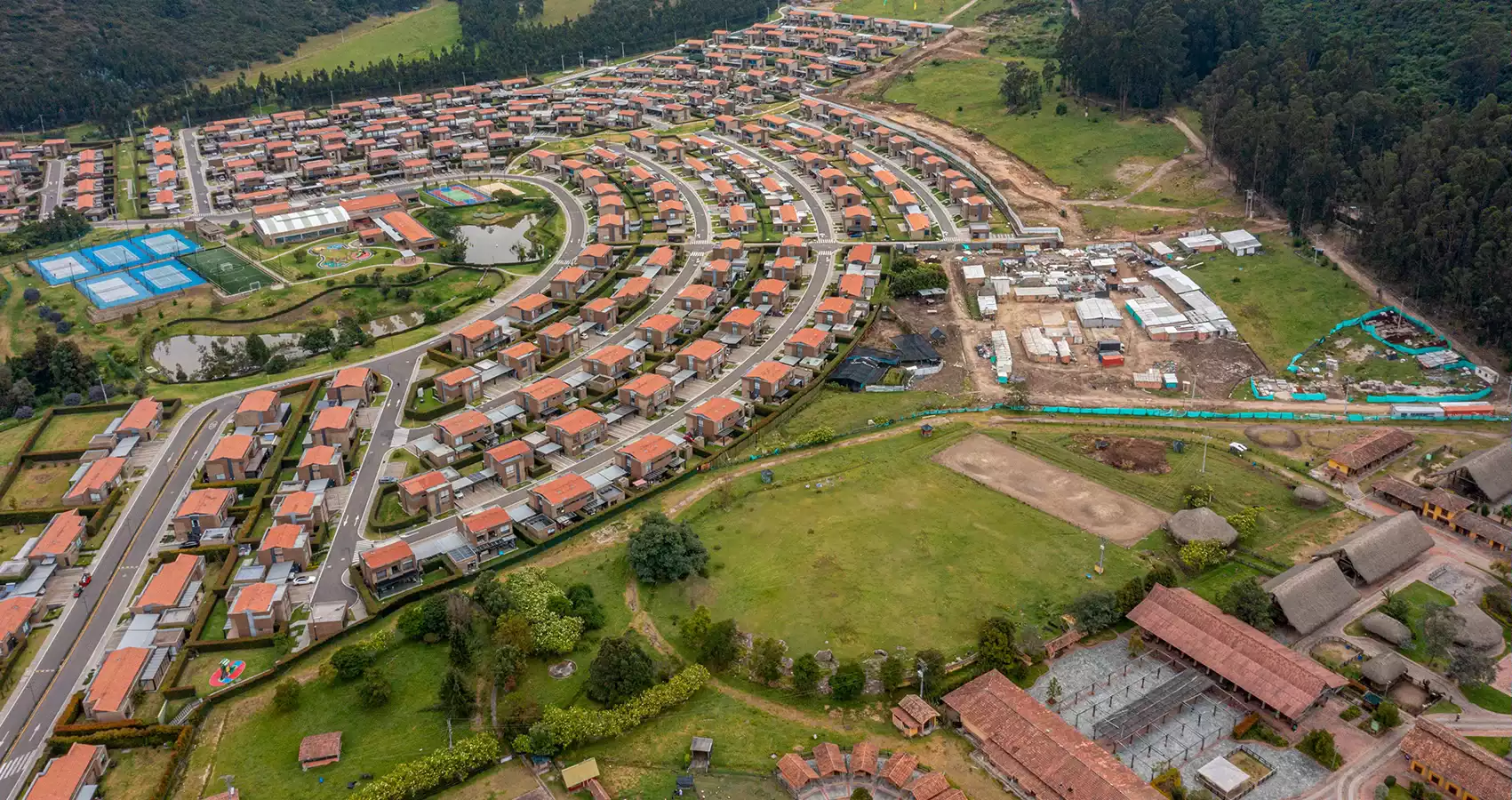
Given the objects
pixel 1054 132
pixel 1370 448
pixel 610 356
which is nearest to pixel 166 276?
pixel 610 356

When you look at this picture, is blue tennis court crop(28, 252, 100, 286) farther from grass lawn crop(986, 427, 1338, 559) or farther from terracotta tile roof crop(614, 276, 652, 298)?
grass lawn crop(986, 427, 1338, 559)

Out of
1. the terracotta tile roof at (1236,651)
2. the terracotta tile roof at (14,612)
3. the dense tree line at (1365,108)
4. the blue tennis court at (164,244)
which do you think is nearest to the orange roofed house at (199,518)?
the terracotta tile roof at (14,612)

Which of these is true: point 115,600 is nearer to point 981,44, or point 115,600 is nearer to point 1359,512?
point 1359,512

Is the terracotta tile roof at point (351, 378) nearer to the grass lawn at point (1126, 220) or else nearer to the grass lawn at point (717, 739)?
the grass lawn at point (717, 739)

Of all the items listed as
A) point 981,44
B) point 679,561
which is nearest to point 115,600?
point 679,561

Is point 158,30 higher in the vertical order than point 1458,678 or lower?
higher

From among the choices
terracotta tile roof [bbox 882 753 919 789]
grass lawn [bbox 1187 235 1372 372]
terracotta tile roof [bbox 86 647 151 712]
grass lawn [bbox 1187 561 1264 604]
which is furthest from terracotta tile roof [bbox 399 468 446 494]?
→ grass lawn [bbox 1187 235 1372 372]
